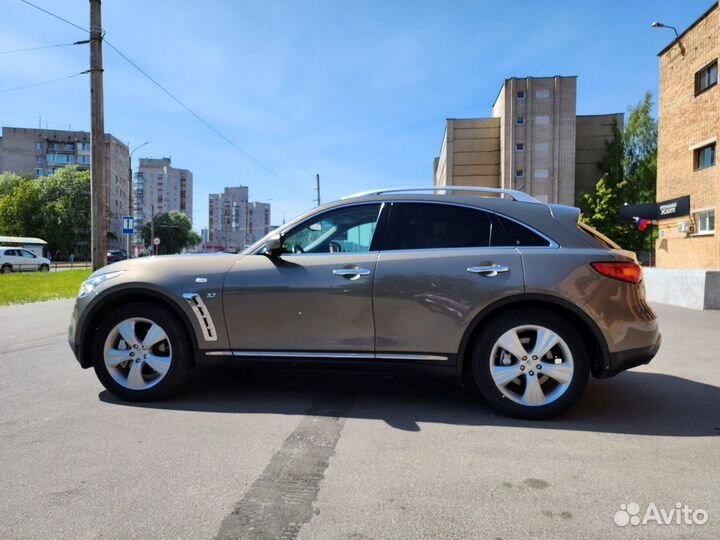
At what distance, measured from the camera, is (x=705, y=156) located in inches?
723

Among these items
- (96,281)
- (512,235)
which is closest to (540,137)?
(512,235)

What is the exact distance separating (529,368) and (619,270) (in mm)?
963

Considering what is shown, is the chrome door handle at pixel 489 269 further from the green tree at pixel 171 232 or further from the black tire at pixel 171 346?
the green tree at pixel 171 232

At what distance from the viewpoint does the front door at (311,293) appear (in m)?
3.62

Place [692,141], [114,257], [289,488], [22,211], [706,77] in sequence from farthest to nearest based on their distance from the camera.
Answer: [22,211], [114,257], [692,141], [706,77], [289,488]

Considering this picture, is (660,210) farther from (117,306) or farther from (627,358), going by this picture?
(117,306)

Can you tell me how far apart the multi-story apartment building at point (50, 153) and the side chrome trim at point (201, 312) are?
3797 inches

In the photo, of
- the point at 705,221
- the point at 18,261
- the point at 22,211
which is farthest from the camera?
the point at 22,211

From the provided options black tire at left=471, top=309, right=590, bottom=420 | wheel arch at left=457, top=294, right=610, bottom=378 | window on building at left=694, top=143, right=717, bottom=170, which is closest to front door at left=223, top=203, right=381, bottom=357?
wheel arch at left=457, top=294, right=610, bottom=378

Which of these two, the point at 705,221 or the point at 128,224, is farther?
the point at 128,224

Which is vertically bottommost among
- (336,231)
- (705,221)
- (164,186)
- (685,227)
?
(336,231)

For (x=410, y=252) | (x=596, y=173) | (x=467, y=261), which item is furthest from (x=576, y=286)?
(x=596, y=173)

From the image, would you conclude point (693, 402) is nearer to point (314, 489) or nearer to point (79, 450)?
point (314, 489)

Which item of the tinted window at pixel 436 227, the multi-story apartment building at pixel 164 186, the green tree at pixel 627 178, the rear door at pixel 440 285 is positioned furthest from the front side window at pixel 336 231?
the multi-story apartment building at pixel 164 186
